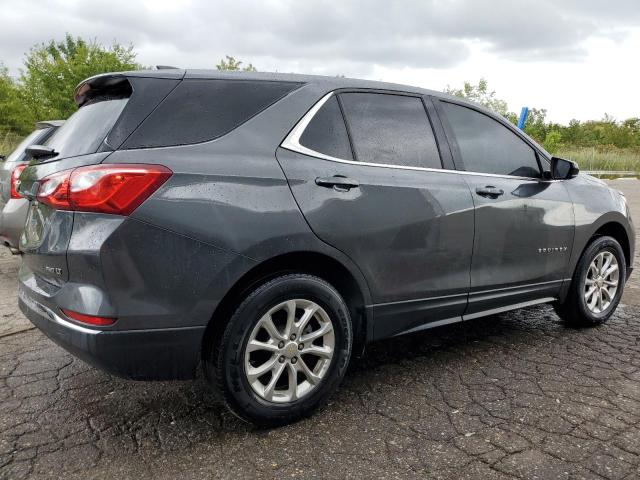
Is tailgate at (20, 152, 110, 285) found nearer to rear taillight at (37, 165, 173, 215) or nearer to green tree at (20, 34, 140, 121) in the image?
rear taillight at (37, 165, 173, 215)

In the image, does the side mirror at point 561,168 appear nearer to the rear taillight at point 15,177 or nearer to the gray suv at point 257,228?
the gray suv at point 257,228

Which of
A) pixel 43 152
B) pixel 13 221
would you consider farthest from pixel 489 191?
pixel 13 221

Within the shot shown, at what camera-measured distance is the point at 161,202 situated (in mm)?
2430

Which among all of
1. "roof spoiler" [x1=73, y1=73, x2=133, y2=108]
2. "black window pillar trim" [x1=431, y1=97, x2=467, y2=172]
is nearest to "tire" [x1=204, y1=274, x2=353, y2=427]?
"roof spoiler" [x1=73, y1=73, x2=133, y2=108]

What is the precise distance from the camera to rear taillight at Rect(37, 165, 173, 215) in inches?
94.0

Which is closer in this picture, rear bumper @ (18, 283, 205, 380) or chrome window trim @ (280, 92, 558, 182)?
rear bumper @ (18, 283, 205, 380)

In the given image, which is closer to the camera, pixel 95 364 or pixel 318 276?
pixel 95 364

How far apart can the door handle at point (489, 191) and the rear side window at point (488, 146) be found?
128 millimetres

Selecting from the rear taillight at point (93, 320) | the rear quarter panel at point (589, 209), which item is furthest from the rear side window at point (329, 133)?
the rear quarter panel at point (589, 209)

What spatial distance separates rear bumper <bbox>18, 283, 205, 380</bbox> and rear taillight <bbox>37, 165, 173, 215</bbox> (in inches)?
19.4

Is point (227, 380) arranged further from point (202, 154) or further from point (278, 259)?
point (202, 154)

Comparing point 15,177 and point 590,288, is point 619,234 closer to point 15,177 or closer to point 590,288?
point 590,288

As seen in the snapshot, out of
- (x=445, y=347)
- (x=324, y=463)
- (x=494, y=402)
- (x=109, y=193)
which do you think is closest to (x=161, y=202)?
(x=109, y=193)

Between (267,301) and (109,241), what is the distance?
0.72 metres
